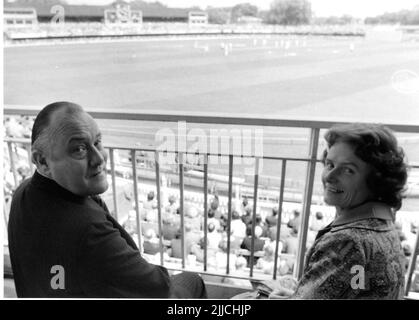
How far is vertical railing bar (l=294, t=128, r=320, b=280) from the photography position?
48.0 inches

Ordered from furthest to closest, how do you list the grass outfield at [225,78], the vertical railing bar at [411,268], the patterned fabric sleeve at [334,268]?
the vertical railing bar at [411,268] < the grass outfield at [225,78] < the patterned fabric sleeve at [334,268]

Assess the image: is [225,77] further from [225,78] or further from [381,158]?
[381,158]

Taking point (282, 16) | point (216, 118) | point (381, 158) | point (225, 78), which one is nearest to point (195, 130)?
point (216, 118)

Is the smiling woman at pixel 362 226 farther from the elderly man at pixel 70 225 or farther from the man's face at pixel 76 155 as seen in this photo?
the man's face at pixel 76 155

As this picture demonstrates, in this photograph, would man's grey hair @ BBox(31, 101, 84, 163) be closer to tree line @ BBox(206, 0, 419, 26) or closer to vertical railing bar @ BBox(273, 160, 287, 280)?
tree line @ BBox(206, 0, 419, 26)

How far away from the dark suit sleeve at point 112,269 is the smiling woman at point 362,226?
429 mm

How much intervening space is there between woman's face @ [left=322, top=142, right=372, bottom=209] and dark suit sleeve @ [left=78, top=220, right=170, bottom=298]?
0.56 metres

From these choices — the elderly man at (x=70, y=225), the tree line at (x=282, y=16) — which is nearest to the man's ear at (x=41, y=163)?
the elderly man at (x=70, y=225)

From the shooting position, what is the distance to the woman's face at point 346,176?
1.01 metres

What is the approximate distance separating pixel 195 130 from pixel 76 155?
0.36 metres

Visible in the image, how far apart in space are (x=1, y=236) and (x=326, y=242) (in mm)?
962

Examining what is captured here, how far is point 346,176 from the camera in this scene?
103 cm
